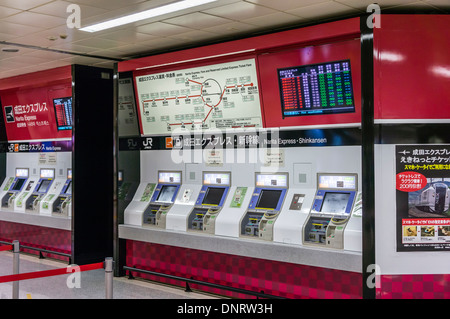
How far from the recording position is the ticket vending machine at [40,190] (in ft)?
28.0

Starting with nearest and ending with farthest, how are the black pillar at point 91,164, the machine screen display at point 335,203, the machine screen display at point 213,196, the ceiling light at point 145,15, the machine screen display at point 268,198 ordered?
the ceiling light at point 145,15, the machine screen display at point 335,203, the machine screen display at point 268,198, the machine screen display at point 213,196, the black pillar at point 91,164

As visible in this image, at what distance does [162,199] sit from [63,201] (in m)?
2.26

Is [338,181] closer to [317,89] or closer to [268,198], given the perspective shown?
[268,198]

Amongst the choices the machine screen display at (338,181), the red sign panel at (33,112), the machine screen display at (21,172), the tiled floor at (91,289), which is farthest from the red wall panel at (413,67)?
the machine screen display at (21,172)

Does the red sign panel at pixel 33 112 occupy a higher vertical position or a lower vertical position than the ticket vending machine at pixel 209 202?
higher

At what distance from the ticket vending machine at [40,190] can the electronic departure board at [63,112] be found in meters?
0.83

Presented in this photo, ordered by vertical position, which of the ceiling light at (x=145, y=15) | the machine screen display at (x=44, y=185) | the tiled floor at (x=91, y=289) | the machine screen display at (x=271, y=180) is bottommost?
the tiled floor at (x=91, y=289)

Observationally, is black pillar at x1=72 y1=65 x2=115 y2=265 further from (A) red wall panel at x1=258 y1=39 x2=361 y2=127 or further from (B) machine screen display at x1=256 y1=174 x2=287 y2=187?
(A) red wall panel at x1=258 y1=39 x2=361 y2=127

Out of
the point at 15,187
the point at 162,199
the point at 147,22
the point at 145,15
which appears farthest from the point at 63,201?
the point at 145,15

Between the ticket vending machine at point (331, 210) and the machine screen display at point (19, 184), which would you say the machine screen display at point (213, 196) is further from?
the machine screen display at point (19, 184)

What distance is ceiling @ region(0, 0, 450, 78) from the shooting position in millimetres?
4633

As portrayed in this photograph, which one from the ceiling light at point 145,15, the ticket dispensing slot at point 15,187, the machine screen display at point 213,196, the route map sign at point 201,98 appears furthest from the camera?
the ticket dispensing slot at point 15,187

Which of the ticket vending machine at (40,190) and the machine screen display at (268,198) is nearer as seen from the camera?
the machine screen display at (268,198)

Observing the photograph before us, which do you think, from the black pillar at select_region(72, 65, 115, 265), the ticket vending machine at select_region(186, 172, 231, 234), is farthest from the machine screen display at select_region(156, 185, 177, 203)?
the black pillar at select_region(72, 65, 115, 265)
